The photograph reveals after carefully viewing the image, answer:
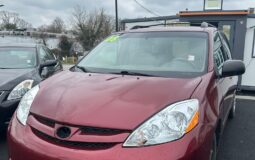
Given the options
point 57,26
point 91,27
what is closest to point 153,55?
point 91,27

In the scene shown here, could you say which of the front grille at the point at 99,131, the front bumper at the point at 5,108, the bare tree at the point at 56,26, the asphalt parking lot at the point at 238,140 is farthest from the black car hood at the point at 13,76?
the bare tree at the point at 56,26

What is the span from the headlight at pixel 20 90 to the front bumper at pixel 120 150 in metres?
1.92

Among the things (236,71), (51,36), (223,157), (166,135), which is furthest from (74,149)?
(51,36)

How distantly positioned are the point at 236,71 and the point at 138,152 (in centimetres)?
158

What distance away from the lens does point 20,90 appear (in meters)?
4.26

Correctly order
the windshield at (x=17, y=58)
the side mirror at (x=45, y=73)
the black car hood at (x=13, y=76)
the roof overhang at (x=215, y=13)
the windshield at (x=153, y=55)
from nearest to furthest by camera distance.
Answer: the windshield at (x=153, y=55), the black car hood at (x=13, y=76), the side mirror at (x=45, y=73), the windshield at (x=17, y=58), the roof overhang at (x=215, y=13)

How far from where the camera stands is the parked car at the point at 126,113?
2.03m

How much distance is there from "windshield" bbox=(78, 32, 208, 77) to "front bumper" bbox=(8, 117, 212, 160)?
82 cm

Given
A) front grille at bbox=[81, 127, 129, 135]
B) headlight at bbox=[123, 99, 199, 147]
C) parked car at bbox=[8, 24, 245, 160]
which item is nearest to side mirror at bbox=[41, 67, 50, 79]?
parked car at bbox=[8, 24, 245, 160]

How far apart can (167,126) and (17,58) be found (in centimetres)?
446

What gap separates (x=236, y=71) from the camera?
3.03m

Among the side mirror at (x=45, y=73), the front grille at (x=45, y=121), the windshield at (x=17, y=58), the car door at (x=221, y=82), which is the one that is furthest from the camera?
the windshield at (x=17, y=58)

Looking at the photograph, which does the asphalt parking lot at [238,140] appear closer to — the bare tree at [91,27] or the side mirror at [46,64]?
the side mirror at [46,64]

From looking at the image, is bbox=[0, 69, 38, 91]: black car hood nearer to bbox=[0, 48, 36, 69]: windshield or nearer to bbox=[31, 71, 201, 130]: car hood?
bbox=[0, 48, 36, 69]: windshield
